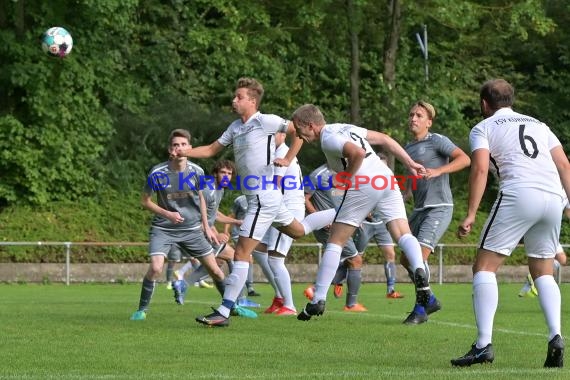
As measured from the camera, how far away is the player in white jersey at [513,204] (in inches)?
339

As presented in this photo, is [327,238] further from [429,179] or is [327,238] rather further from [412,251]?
[412,251]

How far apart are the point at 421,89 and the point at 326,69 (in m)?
3.80

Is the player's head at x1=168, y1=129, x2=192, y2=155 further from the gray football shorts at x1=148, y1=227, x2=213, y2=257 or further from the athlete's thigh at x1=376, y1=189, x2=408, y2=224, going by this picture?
the athlete's thigh at x1=376, y1=189, x2=408, y2=224

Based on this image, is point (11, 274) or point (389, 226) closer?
point (389, 226)

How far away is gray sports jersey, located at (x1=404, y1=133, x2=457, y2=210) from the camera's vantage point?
1349 cm

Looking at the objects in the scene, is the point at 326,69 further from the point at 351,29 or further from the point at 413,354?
the point at 413,354

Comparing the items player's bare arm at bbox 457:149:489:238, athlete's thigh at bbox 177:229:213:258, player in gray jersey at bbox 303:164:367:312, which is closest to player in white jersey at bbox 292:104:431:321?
athlete's thigh at bbox 177:229:213:258

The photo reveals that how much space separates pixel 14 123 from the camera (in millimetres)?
28547

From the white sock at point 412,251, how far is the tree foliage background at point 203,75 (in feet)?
54.3

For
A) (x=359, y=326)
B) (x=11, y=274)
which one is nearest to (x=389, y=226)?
(x=359, y=326)

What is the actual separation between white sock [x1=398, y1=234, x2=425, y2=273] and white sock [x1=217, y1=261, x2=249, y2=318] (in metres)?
1.54

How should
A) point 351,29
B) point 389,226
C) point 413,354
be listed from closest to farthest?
point 413,354 < point 389,226 < point 351,29

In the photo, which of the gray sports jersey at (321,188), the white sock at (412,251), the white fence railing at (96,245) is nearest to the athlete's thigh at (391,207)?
the white sock at (412,251)

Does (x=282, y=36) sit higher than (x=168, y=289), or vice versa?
(x=282, y=36)
